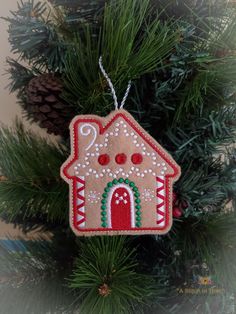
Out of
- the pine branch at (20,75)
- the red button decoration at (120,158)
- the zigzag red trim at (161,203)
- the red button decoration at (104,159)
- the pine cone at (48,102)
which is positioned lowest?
the zigzag red trim at (161,203)

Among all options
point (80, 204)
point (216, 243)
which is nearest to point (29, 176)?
point (80, 204)

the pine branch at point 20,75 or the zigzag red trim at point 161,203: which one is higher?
the pine branch at point 20,75

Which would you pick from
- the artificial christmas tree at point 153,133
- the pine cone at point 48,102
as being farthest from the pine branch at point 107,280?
the pine cone at point 48,102

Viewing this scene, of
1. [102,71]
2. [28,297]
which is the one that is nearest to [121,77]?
[102,71]

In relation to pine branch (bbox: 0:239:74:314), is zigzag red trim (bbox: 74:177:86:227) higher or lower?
higher

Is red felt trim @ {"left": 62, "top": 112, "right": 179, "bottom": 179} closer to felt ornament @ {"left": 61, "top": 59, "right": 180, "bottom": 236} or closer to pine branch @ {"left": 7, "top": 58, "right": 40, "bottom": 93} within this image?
felt ornament @ {"left": 61, "top": 59, "right": 180, "bottom": 236}

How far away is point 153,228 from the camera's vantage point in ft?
1.16

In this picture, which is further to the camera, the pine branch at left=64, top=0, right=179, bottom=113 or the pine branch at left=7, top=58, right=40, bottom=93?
the pine branch at left=7, top=58, right=40, bottom=93

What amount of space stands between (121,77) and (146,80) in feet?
0.19

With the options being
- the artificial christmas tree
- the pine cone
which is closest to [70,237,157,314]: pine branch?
the artificial christmas tree

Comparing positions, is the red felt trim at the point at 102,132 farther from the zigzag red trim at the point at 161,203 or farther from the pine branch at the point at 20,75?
the pine branch at the point at 20,75

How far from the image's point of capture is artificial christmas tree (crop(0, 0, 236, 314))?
335mm

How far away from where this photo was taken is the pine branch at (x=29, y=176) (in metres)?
0.38

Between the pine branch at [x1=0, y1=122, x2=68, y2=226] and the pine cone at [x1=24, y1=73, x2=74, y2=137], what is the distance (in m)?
0.03
